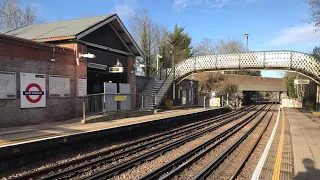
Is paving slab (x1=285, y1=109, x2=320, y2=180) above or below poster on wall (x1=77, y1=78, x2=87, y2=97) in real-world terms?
below

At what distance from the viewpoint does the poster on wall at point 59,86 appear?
501 inches

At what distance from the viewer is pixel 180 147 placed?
11320mm

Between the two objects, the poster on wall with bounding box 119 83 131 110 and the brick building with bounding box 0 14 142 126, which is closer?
the brick building with bounding box 0 14 142 126

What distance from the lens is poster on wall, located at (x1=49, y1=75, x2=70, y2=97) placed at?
501 inches

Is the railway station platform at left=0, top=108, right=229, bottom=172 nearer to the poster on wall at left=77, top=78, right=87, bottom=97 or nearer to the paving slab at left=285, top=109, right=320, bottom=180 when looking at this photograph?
the poster on wall at left=77, top=78, right=87, bottom=97

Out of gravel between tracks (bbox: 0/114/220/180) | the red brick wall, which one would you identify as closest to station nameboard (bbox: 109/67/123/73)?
the red brick wall

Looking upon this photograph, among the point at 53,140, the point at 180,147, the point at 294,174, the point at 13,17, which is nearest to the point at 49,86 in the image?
the point at 53,140

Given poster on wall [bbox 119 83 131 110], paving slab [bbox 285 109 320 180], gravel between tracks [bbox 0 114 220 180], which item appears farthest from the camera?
poster on wall [bbox 119 83 131 110]

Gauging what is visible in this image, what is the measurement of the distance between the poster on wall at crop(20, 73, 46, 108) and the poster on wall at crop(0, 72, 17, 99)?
379mm

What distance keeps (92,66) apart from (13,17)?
21892 mm

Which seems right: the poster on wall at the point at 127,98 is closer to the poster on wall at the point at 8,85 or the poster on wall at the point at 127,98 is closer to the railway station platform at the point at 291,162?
the poster on wall at the point at 8,85

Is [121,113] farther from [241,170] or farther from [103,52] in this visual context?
[241,170]

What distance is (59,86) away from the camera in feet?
43.2

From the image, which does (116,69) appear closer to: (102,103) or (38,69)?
(102,103)
